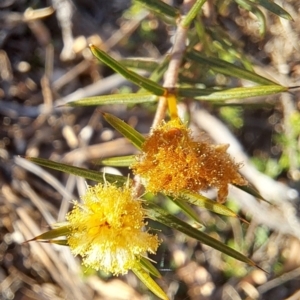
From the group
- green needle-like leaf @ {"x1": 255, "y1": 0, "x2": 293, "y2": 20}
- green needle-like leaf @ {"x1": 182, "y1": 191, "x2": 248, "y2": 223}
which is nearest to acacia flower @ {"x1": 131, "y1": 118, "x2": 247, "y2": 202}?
green needle-like leaf @ {"x1": 182, "y1": 191, "x2": 248, "y2": 223}

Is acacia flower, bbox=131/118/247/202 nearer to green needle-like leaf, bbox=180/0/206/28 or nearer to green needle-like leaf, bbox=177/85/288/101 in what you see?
green needle-like leaf, bbox=177/85/288/101

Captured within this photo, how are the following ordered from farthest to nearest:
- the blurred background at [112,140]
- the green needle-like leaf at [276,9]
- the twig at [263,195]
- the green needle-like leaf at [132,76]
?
1. the blurred background at [112,140]
2. the twig at [263,195]
3. the green needle-like leaf at [276,9]
4. the green needle-like leaf at [132,76]

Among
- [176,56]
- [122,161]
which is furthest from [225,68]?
[122,161]

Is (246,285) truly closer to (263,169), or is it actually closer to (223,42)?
(263,169)

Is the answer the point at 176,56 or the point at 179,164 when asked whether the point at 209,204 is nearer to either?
the point at 179,164

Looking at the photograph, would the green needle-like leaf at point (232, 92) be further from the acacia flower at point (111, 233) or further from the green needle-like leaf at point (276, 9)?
the acacia flower at point (111, 233)

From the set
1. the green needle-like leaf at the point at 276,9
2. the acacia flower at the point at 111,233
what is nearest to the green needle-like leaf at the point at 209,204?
the acacia flower at the point at 111,233
